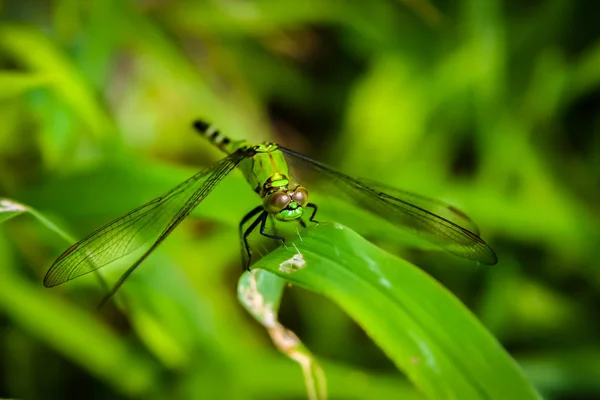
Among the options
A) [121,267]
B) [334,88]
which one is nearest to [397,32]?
[334,88]

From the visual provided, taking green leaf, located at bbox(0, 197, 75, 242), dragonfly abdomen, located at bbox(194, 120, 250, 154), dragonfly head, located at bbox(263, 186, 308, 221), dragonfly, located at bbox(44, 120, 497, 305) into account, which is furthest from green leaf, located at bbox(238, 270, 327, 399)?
dragonfly abdomen, located at bbox(194, 120, 250, 154)

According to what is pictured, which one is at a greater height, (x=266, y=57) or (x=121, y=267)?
(x=266, y=57)

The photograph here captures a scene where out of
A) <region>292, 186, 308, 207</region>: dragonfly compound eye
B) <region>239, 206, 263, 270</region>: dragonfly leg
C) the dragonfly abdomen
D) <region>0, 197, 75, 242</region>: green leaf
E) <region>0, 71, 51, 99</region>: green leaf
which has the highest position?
the dragonfly abdomen

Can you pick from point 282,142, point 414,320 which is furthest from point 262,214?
point 282,142

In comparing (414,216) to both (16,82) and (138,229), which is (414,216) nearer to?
(138,229)

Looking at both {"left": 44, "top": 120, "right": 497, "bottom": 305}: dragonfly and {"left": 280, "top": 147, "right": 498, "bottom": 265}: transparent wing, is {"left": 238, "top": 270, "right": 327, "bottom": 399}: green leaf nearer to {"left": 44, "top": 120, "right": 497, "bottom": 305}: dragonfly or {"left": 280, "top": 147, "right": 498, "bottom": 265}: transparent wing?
{"left": 44, "top": 120, "right": 497, "bottom": 305}: dragonfly

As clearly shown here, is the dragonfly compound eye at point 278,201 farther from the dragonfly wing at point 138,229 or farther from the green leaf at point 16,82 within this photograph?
the green leaf at point 16,82

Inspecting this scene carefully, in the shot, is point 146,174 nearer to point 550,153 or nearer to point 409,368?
point 409,368

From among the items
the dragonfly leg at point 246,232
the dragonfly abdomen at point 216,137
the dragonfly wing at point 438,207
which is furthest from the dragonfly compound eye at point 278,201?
the dragonfly abdomen at point 216,137
